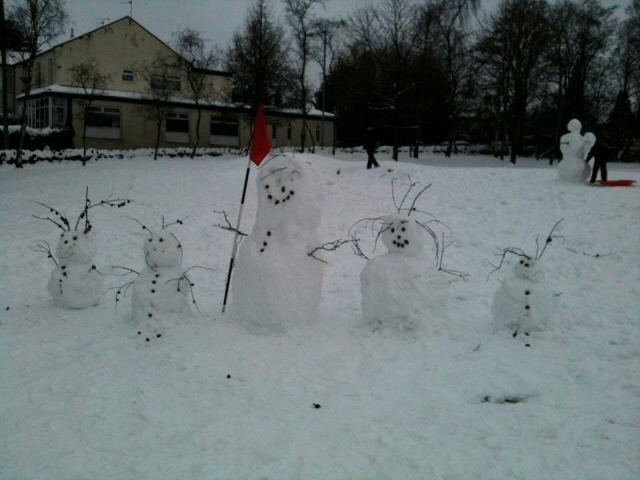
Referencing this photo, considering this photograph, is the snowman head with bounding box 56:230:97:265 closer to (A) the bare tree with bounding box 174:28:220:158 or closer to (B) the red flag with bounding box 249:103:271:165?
(B) the red flag with bounding box 249:103:271:165

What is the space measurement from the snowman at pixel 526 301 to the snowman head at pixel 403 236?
1.14 m

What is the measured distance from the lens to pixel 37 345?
5.96m

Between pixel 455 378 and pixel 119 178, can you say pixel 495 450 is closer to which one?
pixel 455 378

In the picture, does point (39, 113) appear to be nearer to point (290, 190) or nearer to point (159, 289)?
point (159, 289)

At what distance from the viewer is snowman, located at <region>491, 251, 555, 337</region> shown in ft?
19.7

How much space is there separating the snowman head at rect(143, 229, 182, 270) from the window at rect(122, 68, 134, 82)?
1189 inches

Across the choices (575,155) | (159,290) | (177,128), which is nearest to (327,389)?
(159,290)

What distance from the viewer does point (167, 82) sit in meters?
32.2

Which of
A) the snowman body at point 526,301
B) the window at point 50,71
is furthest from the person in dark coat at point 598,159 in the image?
the window at point 50,71

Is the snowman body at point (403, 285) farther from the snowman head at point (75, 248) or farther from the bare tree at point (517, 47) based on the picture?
the bare tree at point (517, 47)

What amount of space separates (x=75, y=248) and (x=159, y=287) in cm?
164

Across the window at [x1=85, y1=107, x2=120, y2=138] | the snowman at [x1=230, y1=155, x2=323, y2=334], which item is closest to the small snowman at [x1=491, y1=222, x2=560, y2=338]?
the snowman at [x1=230, y1=155, x2=323, y2=334]

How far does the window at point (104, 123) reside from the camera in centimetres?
3053

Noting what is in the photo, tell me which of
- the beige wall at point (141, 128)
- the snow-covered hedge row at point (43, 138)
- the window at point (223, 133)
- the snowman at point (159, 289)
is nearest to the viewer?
the snowman at point (159, 289)
